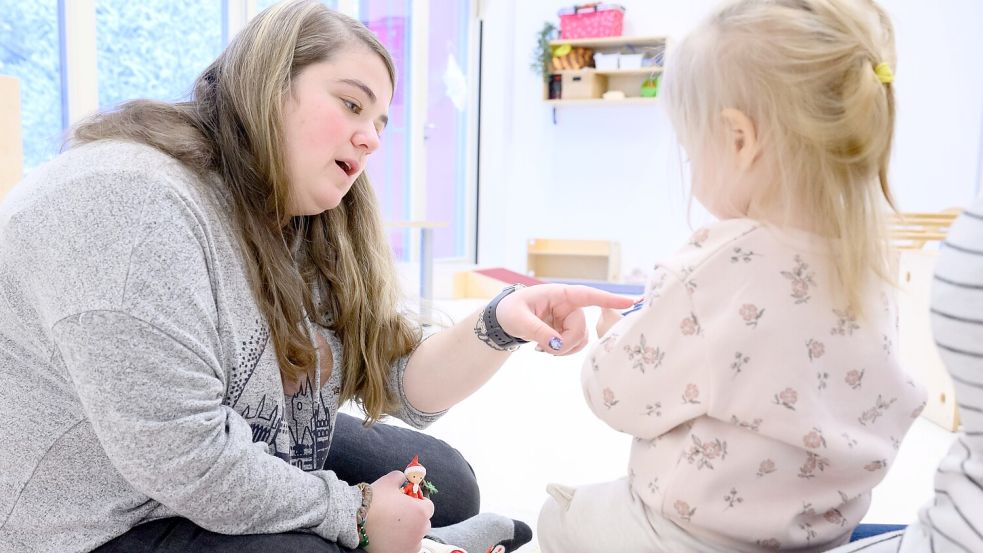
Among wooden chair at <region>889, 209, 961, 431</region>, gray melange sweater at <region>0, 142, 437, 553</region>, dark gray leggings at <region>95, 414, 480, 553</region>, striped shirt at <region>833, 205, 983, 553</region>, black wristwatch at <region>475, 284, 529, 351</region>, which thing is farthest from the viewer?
wooden chair at <region>889, 209, 961, 431</region>

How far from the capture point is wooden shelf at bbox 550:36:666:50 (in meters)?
5.47

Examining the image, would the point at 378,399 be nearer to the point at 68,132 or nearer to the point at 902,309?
the point at 68,132

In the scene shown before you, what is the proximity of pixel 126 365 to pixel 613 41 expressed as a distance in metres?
5.21

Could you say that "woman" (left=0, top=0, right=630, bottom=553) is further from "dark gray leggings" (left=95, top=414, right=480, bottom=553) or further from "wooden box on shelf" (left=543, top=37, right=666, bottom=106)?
"wooden box on shelf" (left=543, top=37, right=666, bottom=106)

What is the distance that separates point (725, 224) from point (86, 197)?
2.25ft

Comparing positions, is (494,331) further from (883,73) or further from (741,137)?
(883,73)

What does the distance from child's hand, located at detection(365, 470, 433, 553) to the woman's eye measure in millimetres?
525

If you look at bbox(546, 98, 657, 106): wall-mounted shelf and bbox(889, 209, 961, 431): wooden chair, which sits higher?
bbox(546, 98, 657, 106): wall-mounted shelf

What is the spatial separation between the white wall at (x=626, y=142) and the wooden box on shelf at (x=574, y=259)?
0.37 feet

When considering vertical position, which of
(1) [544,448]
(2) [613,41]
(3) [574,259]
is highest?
(2) [613,41]

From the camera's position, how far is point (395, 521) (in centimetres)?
102

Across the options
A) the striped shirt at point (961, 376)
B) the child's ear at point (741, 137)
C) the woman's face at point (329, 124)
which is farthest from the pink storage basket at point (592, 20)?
the striped shirt at point (961, 376)

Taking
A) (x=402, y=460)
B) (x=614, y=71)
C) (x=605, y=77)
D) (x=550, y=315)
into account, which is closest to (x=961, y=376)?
(x=550, y=315)

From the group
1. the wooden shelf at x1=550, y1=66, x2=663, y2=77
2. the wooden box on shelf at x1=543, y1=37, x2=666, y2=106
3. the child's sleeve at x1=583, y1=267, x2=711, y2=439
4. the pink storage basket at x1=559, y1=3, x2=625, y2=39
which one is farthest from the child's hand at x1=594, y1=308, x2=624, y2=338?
the pink storage basket at x1=559, y1=3, x2=625, y2=39
